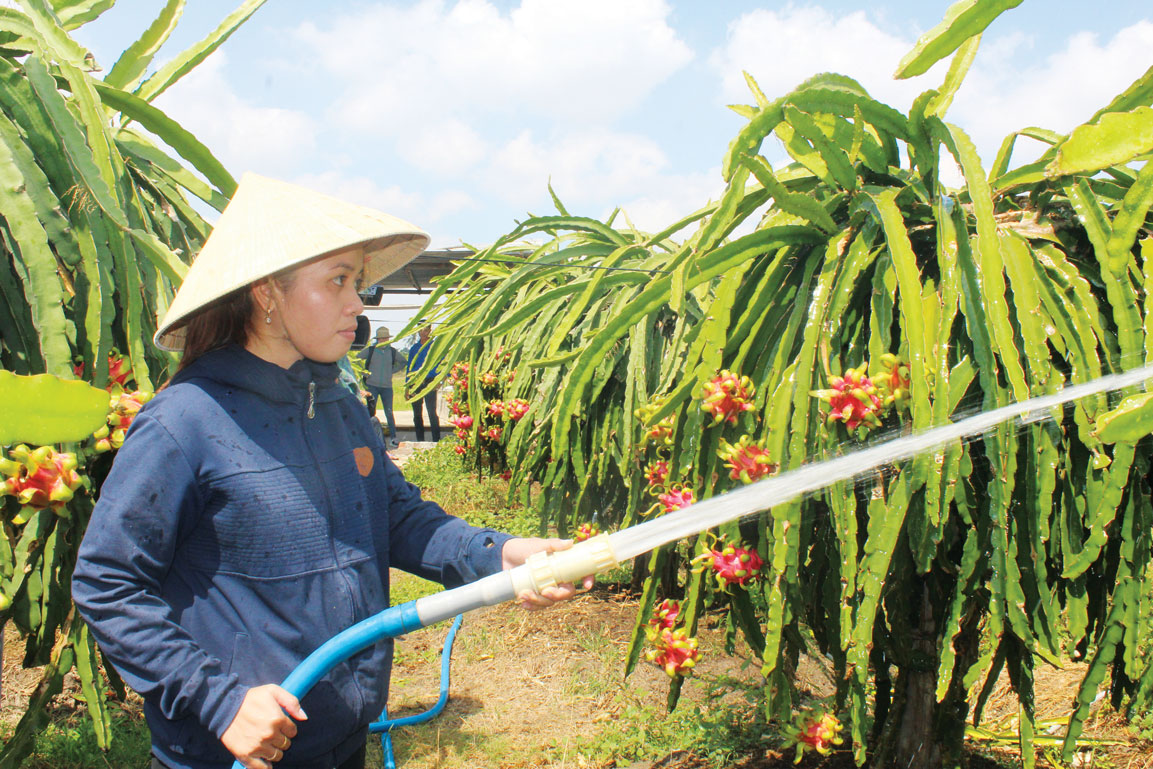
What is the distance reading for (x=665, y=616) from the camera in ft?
7.57

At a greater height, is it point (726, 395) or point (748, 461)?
point (726, 395)

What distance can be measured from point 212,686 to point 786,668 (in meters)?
1.53

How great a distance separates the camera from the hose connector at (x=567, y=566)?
147cm

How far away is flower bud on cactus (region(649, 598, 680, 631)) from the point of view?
90.4 inches

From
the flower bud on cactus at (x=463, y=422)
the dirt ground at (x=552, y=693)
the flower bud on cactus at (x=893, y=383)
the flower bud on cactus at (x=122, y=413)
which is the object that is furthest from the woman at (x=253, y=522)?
the flower bud on cactus at (x=463, y=422)

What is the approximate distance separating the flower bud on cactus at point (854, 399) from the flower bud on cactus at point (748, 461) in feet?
0.63

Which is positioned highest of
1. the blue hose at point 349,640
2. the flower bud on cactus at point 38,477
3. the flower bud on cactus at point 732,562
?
the flower bud on cactus at point 732,562

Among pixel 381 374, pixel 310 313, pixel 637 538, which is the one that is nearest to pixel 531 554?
pixel 637 538

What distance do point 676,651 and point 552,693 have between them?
1946 mm

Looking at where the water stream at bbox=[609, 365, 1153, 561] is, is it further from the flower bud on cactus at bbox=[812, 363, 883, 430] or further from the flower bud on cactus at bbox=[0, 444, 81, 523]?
the flower bud on cactus at bbox=[0, 444, 81, 523]

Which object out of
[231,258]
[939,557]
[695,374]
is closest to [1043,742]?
[939,557]

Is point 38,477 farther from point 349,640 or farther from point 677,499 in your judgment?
point 677,499

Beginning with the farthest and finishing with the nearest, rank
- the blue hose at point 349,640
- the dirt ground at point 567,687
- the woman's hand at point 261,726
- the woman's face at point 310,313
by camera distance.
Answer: the dirt ground at point 567,687 < the woman's face at point 310,313 < the blue hose at point 349,640 < the woman's hand at point 261,726

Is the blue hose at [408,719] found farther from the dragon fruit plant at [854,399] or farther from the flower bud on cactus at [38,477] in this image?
the dragon fruit plant at [854,399]
